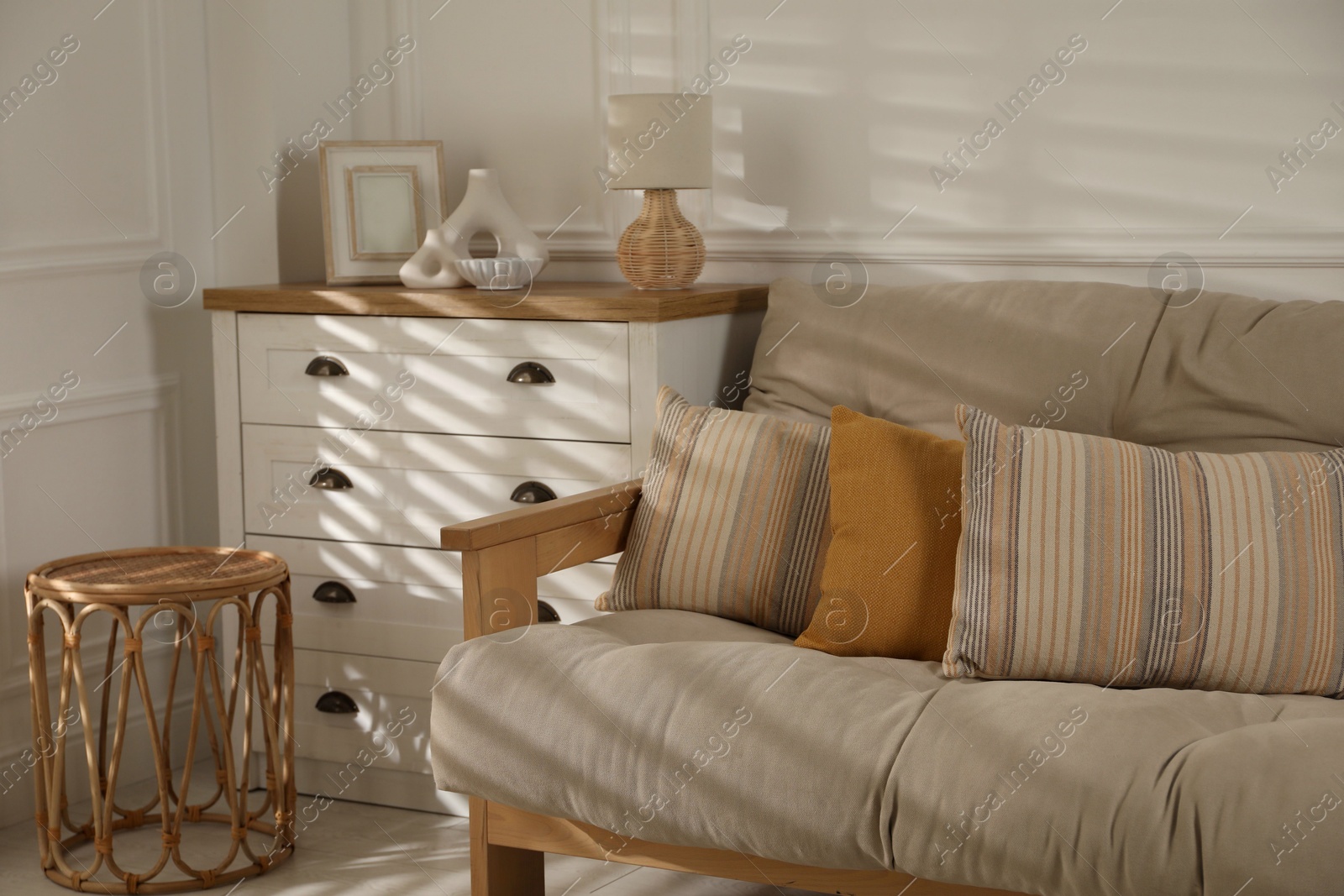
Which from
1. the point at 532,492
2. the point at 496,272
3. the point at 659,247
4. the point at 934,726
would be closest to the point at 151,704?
the point at 532,492

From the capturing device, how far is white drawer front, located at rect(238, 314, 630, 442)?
2.35m

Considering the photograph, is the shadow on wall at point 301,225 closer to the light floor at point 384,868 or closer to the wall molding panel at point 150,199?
the wall molding panel at point 150,199

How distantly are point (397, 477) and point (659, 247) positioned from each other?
67 cm

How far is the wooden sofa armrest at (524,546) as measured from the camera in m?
1.90

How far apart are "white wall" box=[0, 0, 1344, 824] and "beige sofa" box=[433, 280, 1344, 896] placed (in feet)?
0.93

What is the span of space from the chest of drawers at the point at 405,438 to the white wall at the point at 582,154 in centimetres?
28

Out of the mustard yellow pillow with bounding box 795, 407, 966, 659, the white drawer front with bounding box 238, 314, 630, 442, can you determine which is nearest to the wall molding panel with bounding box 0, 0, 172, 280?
the white drawer front with bounding box 238, 314, 630, 442

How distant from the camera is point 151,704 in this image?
7.63ft

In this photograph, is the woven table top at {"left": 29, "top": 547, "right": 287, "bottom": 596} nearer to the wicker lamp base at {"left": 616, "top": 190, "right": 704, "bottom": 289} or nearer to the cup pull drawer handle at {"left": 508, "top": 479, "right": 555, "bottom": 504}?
the cup pull drawer handle at {"left": 508, "top": 479, "right": 555, "bottom": 504}

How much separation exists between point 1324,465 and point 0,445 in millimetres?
2298

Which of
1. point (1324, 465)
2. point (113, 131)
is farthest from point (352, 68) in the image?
point (1324, 465)

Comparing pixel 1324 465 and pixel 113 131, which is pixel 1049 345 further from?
pixel 113 131

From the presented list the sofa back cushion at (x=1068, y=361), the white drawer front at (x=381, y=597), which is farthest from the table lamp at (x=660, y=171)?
the white drawer front at (x=381, y=597)

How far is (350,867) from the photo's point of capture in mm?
2312
